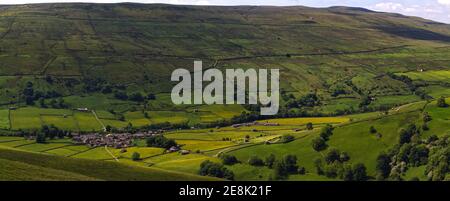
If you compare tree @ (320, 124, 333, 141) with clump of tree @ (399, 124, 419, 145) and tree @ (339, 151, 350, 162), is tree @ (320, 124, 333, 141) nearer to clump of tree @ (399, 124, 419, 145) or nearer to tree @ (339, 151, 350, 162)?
tree @ (339, 151, 350, 162)

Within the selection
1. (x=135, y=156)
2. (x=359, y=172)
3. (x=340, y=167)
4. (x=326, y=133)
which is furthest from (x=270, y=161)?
(x=135, y=156)

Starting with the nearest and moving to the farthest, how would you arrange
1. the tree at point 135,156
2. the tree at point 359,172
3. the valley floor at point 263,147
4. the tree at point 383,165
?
1. the tree at point 359,172
2. the tree at point 383,165
3. the valley floor at point 263,147
4. the tree at point 135,156

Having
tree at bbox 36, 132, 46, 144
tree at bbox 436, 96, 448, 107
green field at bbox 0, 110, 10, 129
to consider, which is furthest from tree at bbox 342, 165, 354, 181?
green field at bbox 0, 110, 10, 129

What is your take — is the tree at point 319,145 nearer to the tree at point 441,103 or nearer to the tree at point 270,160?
the tree at point 270,160

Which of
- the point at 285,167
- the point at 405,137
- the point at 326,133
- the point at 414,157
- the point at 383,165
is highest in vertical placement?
the point at 405,137

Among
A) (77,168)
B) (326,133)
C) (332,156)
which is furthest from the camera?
(326,133)

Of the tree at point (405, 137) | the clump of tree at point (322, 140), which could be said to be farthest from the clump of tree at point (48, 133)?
the tree at point (405, 137)

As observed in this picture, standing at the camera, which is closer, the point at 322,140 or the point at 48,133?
the point at 322,140

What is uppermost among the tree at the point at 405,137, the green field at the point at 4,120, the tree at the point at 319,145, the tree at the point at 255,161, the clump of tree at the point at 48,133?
the tree at the point at 405,137

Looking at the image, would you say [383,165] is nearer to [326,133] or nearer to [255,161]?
[326,133]
